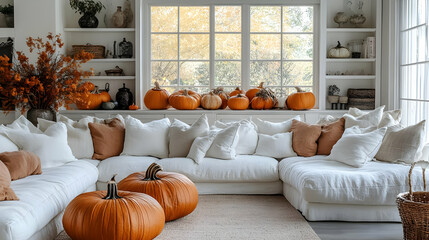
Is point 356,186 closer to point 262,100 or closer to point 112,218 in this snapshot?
point 112,218

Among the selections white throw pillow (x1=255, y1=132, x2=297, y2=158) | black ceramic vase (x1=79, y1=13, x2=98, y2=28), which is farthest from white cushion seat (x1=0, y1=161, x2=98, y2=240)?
black ceramic vase (x1=79, y1=13, x2=98, y2=28)

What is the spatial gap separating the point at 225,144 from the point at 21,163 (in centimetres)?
212

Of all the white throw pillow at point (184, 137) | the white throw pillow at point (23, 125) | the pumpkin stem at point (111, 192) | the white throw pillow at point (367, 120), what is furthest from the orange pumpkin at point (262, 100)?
the pumpkin stem at point (111, 192)

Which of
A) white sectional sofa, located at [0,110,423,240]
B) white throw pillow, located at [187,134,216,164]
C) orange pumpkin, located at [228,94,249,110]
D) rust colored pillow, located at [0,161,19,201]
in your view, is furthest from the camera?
orange pumpkin, located at [228,94,249,110]

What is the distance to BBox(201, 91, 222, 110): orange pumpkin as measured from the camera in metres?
6.82

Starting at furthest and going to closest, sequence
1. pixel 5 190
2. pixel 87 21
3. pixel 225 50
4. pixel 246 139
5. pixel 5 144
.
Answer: pixel 225 50
pixel 87 21
pixel 246 139
pixel 5 144
pixel 5 190

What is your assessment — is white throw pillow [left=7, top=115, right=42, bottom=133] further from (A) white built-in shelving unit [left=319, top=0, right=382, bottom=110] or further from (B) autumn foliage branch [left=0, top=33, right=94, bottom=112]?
(A) white built-in shelving unit [left=319, top=0, right=382, bottom=110]

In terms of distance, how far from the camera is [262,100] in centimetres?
679

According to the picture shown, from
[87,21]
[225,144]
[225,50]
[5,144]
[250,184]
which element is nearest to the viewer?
[5,144]

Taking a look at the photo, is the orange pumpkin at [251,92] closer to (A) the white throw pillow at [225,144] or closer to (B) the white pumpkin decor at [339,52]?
(B) the white pumpkin decor at [339,52]

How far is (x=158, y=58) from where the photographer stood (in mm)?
7402

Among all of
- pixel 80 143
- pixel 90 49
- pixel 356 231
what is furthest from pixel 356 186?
pixel 90 49

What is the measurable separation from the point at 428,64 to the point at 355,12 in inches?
81.3

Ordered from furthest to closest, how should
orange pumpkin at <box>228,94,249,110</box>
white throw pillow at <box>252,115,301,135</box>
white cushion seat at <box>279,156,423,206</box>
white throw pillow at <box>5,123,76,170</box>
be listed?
orange pumpkin at <box>228,94,249,110</box> → white throw pillow at <box>252,115,301,135</box> → white throw pillow at <box>5,123,76,170</box> → white cushion seat at <box>279,156,423,206</box>
